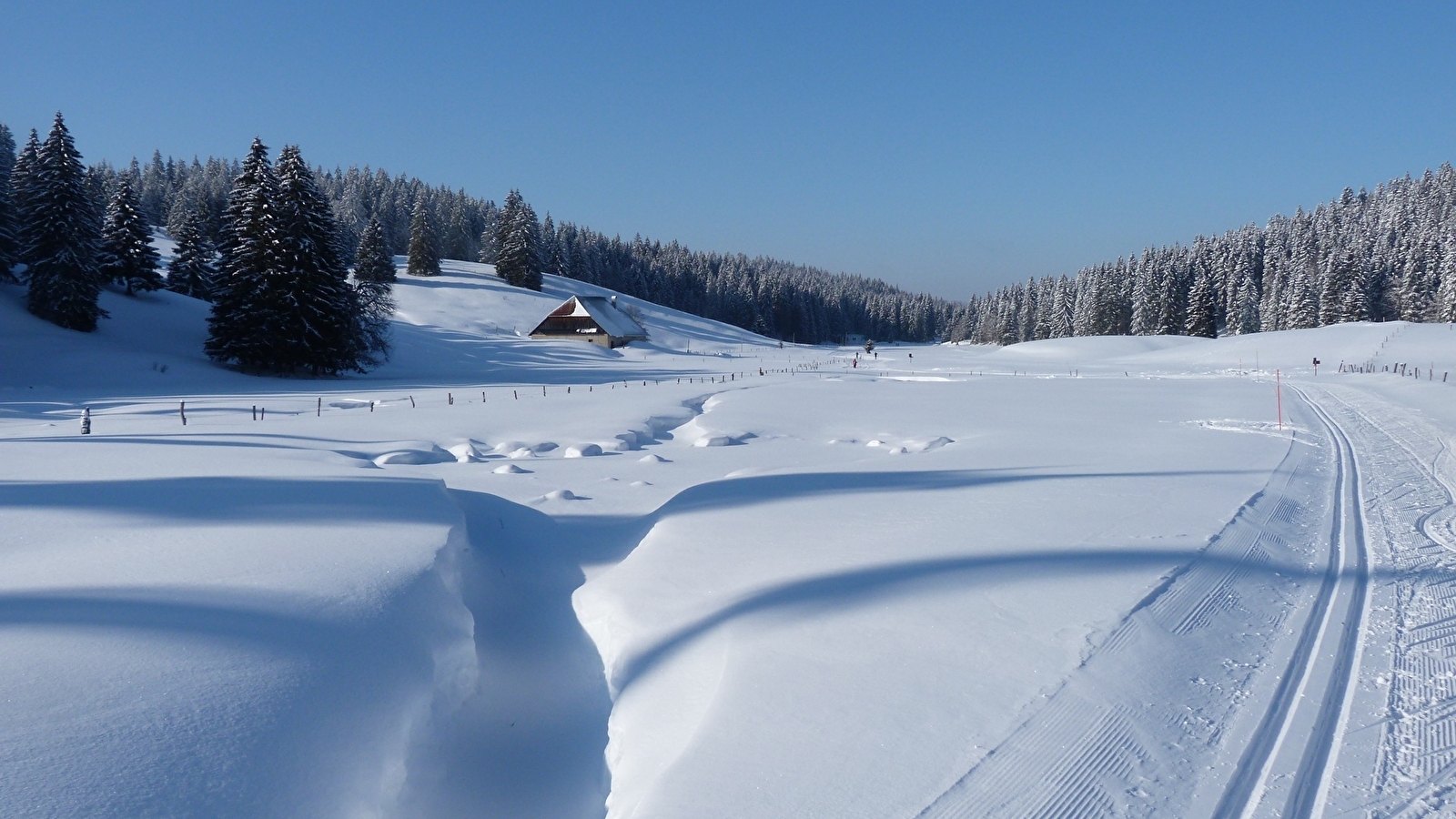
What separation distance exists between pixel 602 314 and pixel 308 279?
112ft

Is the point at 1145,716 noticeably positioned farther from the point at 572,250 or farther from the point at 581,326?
the point at 572,250

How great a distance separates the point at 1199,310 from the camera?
86.6m

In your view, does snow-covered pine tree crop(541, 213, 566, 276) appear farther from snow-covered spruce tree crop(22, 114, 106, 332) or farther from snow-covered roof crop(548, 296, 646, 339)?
snow-covered spruce tree crop(22, 114, 106, 332)

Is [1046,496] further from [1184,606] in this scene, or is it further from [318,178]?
[318,178]

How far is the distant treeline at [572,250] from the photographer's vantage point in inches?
4080

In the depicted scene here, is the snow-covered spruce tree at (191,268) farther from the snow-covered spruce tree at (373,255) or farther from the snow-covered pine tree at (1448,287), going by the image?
the snow-covered pine tree at (1448,287)

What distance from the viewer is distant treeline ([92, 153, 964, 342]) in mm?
103625

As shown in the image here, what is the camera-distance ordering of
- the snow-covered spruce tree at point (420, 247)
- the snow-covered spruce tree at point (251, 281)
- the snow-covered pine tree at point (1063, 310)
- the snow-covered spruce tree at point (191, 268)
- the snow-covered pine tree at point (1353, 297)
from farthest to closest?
the snow-covered pine tree at point (1063, 310)
the snow-covered spruce tree at point (420, 247)
the snow-covered pine tree at point (1353, 297)
the snow-covered spruce tree at point (191, 268)
the snow-covered spruce tree at point (251, 281)

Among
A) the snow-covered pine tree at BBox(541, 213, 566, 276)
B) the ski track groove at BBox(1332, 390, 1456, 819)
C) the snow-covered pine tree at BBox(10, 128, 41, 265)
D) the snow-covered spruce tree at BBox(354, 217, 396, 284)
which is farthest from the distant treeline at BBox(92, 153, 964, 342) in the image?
the ski track groove at BBox(1332, 390, 1456, 819)

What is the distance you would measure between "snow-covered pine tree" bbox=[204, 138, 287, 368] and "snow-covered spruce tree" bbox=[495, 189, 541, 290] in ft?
152

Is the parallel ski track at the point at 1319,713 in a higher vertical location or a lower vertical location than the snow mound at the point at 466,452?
higher

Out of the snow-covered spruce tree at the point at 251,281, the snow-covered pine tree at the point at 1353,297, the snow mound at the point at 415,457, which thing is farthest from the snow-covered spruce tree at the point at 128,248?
the snow-covered pine tree at the point at 1353,297

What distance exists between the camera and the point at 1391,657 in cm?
539

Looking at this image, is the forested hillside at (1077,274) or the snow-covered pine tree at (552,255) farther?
the snow-covered pine tree at (552,255)
